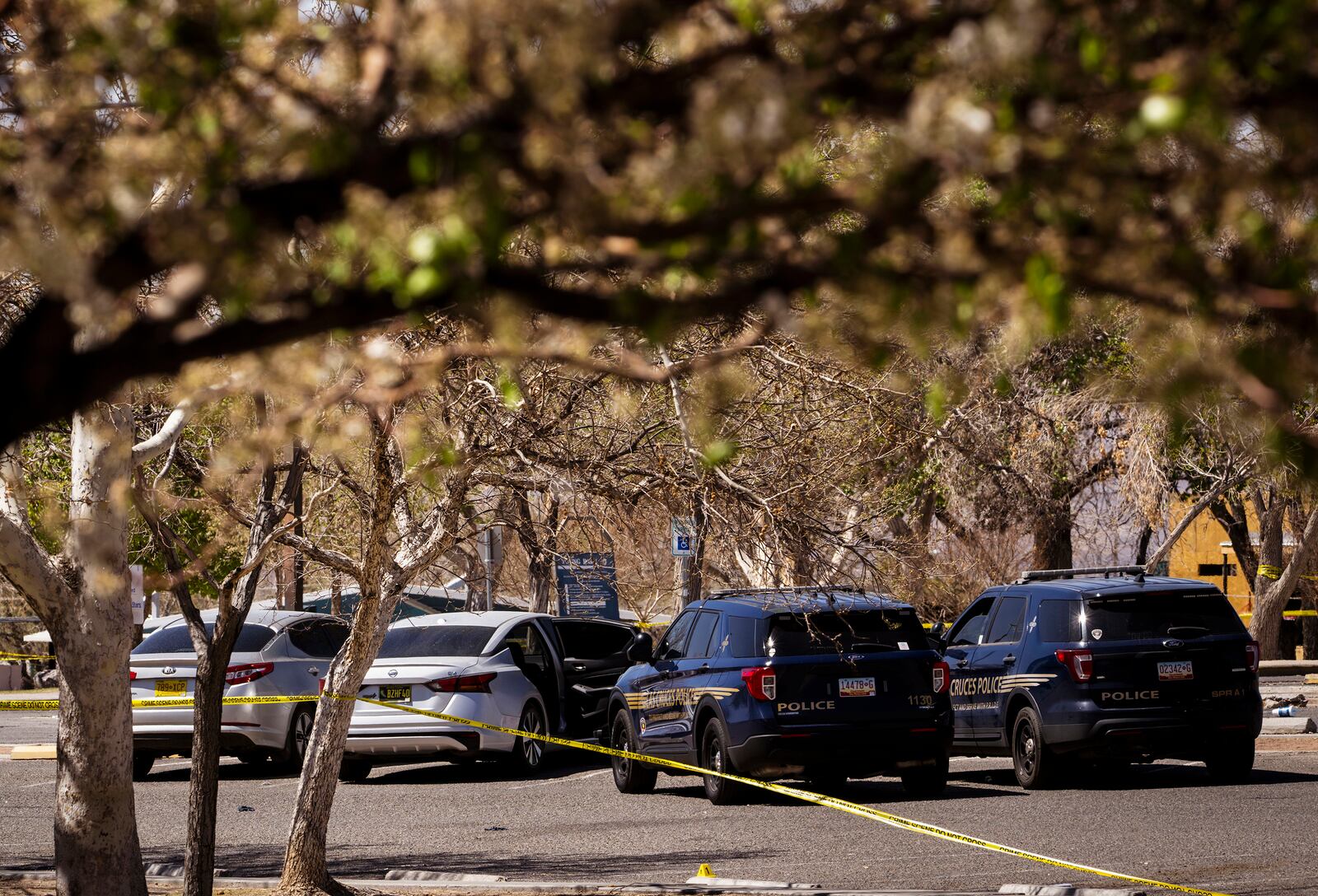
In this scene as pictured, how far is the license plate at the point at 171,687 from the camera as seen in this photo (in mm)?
16578

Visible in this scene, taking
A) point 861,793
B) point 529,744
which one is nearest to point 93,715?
point 861,793

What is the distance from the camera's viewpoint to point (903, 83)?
2.98 m

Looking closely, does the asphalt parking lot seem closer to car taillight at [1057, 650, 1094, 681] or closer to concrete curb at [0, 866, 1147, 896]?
→ concrete curb at [0, 866, 1147, 896]

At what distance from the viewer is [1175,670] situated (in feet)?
45.0

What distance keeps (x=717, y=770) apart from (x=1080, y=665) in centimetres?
322

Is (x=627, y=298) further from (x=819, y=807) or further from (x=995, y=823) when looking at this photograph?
(x=819, y=807)

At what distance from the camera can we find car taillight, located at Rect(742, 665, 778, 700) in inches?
509

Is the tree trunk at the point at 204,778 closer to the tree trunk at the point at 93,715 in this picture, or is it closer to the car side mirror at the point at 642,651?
the tree trunk at the point at 93,715

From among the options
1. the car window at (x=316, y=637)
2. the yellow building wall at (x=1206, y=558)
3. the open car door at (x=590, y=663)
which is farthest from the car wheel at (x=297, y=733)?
the yellow building wall at (x=1206, y=558)

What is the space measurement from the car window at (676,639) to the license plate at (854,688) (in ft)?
5.33

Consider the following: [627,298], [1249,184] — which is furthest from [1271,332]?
[627,298]

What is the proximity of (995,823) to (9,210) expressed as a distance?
1033 centimetres

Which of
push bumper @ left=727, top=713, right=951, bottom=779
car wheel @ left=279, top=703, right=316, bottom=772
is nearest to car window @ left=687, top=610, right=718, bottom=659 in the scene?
push bumper @ left=727, top=713, right=951, bottom=779

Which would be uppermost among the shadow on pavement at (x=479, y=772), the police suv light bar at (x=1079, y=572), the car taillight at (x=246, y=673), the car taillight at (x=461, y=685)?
the police suv light bar at (x=1079, y=572)
